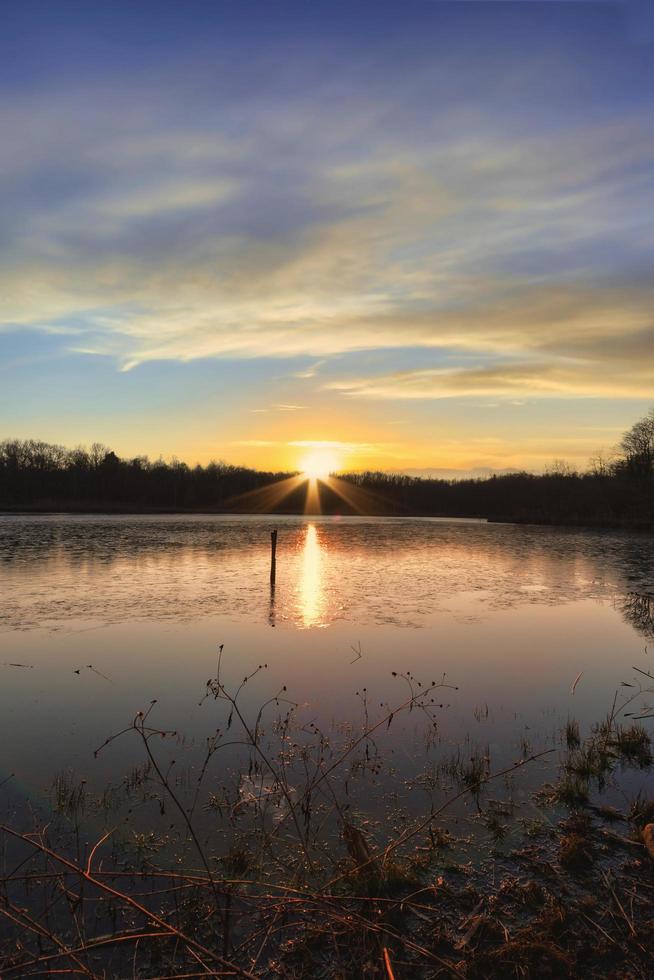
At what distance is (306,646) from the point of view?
14.2 metres

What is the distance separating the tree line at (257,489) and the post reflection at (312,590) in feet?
179

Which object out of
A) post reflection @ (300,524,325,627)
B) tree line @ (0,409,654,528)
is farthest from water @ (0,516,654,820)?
tree line @ (0,409,654,528)

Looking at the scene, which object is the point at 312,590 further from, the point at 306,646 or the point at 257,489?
the point at 257,489

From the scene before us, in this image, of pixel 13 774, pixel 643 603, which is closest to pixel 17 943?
pixel 13 774

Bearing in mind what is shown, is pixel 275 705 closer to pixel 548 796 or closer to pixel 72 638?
pixel 548 796

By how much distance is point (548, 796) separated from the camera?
22.6ft

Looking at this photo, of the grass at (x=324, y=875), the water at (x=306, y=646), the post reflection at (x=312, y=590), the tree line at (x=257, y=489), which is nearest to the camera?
the grass at (x=324, y=875)

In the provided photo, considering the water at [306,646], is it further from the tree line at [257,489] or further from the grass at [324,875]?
the tree line at [257,489]

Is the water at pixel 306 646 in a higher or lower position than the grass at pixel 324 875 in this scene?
lower

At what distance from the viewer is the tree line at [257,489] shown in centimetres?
9381

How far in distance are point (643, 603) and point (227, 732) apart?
56.7ft

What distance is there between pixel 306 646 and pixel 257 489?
13573 centimetres

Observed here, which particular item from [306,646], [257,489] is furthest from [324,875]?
[257,489]

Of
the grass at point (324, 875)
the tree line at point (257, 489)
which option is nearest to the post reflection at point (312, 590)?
the grass at point (324, 875)
